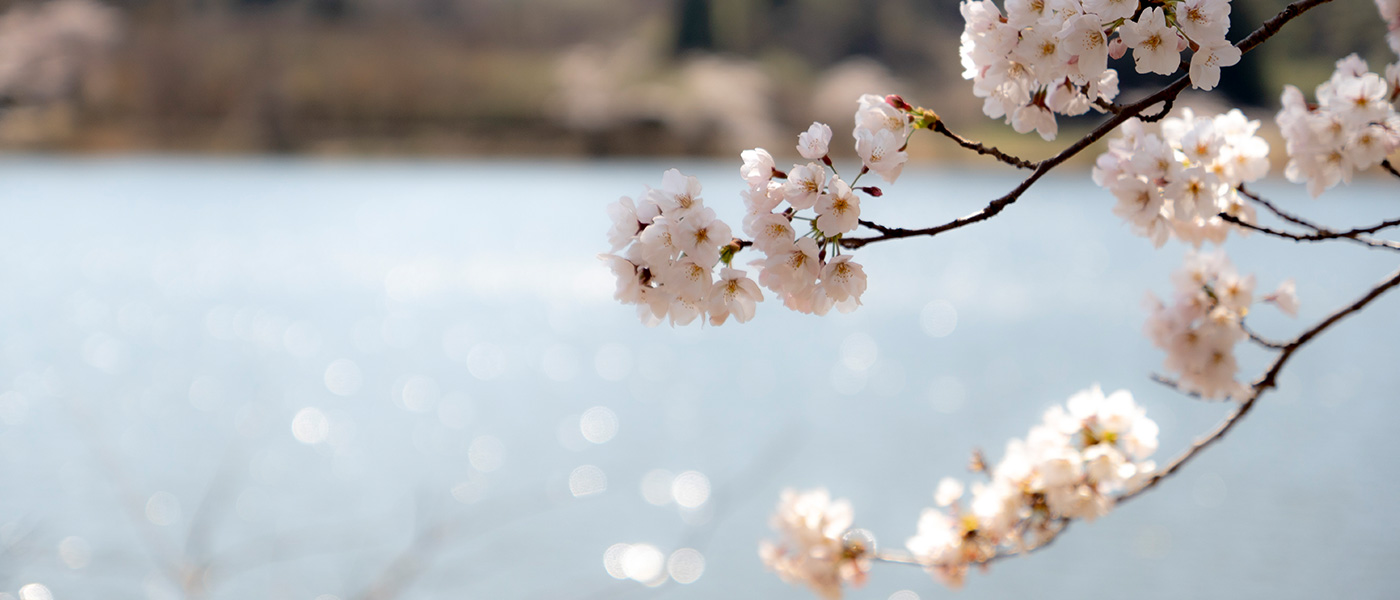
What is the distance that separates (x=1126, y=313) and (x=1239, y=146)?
1054 centimetres

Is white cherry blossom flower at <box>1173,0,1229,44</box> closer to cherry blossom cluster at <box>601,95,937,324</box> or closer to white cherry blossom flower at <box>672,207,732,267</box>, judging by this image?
cherry blossom cluster at <box>601,95,937,324</box>

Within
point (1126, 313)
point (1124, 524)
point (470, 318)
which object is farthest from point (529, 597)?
point (1126, 313)

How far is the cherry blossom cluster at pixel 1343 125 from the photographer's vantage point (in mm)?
1113

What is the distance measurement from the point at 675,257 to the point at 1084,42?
0.41 m

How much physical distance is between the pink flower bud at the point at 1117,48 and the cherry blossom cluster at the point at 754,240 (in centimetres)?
22

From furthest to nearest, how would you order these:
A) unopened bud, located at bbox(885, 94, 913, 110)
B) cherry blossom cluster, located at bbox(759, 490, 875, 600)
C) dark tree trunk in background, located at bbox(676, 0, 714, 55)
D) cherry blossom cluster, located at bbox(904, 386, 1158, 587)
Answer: dark tree trunk in background, located at bbox(676, 0, 714, 55), cherry blossom cluster, located at bbox(759, 490, 875, 600), cherry blossom cluster, located at bbox(904, 386, 1158, 587), unopened bud, located at bbox(885, 94, 913, 110)

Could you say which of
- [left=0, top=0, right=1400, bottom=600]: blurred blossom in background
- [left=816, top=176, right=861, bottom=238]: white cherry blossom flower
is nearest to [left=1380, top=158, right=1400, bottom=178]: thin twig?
[left=816, top=176, right=861, bottom=238]: white cherry blossom flower

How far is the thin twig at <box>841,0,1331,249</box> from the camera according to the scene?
0.79m

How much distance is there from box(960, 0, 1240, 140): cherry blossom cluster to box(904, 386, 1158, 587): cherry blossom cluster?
1.74 feet

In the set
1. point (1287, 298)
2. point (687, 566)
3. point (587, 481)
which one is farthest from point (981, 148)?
point (587, 481)

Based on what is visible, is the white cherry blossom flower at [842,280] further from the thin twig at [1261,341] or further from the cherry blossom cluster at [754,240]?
the thin twig at [1261,341]

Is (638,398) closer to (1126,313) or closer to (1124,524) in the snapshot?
(1124,524)

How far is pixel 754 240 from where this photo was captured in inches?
33.2

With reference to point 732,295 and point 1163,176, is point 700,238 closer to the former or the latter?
point 732,295
